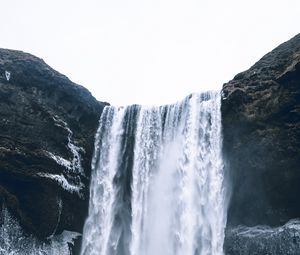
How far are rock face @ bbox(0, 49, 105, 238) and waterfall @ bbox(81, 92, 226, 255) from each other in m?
1.41

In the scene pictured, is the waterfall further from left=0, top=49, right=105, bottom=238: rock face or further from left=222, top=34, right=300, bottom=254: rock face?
left=0, top=49, right=105, bottom=238: rock face

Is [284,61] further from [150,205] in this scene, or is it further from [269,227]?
[150,205]

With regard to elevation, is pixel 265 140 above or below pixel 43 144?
above

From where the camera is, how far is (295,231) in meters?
23.4

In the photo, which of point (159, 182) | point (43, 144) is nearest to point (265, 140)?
point (159, 182)

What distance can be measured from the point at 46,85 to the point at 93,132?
5132mm

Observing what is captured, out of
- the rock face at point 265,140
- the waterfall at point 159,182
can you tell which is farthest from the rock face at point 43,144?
the rock face at point 265,140

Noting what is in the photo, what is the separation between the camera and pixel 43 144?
2944cm

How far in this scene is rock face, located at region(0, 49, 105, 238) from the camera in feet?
91.2

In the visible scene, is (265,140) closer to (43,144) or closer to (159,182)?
(159,182)

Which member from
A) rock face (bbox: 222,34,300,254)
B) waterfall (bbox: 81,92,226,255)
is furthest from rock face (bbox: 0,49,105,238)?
rock face (bbox: 222,34,300,254)

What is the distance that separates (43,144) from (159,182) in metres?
8.64

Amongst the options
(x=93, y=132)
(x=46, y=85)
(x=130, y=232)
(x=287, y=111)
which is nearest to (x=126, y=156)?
(x=93, y=132)

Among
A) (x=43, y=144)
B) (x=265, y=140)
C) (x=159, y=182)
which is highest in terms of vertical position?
(x=265, y=140)
